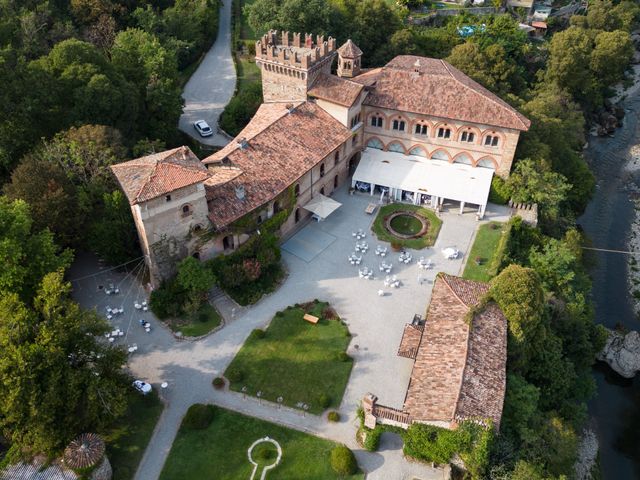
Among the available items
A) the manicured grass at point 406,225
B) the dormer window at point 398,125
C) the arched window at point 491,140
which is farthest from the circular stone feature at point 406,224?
the arched window at point 491,140

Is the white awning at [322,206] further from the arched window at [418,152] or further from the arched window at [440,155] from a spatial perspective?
the arched window at [440,155]

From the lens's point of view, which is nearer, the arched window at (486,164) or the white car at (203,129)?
the arched window at (486,164)

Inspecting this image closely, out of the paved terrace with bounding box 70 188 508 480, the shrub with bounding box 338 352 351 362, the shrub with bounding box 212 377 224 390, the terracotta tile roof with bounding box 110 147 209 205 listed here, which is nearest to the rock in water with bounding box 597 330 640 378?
the paved terrace with bounding box 70 188 508 480

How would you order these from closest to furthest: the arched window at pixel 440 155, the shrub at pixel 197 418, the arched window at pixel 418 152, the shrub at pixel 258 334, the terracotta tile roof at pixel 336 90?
the shrub at pixel 197 418
the shrub at pixel 258 334
the terracotta tile roof at pixel 336 90
the arched window at pixel 440 155
the arched window at pixel 418 152

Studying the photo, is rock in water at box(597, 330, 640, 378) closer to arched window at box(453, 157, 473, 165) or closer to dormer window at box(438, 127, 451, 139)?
arched window at box(453, 157, 473, 165)

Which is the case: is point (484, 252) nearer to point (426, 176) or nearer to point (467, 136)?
point (426, 176)

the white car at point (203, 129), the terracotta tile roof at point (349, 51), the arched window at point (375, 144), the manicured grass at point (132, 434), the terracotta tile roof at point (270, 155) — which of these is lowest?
the manicured grass at point (132, 434)
